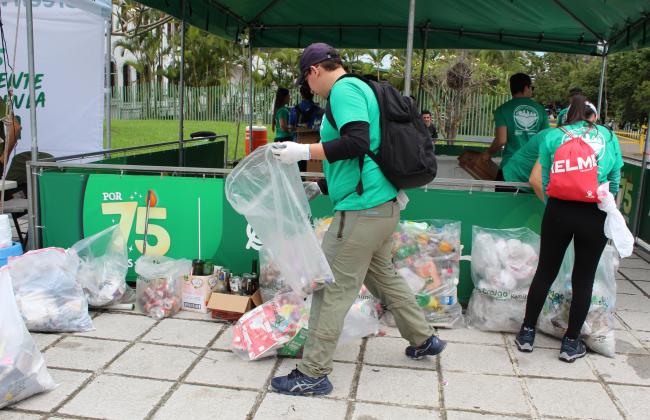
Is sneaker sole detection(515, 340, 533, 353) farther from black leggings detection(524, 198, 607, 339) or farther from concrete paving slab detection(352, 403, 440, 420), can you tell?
concrete paving slab detection(352, 403, 440, 420)

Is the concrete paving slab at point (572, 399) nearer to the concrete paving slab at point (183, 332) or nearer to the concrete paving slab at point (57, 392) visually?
the concrete paving slab at point (183, 332)

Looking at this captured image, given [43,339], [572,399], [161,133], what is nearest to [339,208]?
[572,399]

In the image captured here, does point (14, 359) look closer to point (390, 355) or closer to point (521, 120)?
point (390, 355)

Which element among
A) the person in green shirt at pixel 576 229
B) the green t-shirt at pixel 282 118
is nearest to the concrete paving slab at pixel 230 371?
the person in green shirt at pixel 576 229

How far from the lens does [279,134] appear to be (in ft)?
27.2

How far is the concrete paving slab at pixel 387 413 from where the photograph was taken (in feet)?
9.96

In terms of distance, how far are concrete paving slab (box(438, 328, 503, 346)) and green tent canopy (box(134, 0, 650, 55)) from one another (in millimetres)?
4527

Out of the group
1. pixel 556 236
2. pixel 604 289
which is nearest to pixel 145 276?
pixel 556 236

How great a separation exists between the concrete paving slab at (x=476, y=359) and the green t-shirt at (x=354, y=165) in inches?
48.9

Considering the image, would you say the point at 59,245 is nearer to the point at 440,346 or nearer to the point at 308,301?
the point at 308,301

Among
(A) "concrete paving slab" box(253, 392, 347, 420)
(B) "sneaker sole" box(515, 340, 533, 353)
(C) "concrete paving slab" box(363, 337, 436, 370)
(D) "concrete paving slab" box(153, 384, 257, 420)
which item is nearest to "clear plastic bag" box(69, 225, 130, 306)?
(D) "concrete paving slab" box(153, 384, 257, 420)

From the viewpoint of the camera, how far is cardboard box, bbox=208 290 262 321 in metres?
4.25

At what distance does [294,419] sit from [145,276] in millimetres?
1932

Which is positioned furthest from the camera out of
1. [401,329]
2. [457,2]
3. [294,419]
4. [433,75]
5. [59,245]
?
[433,75]
